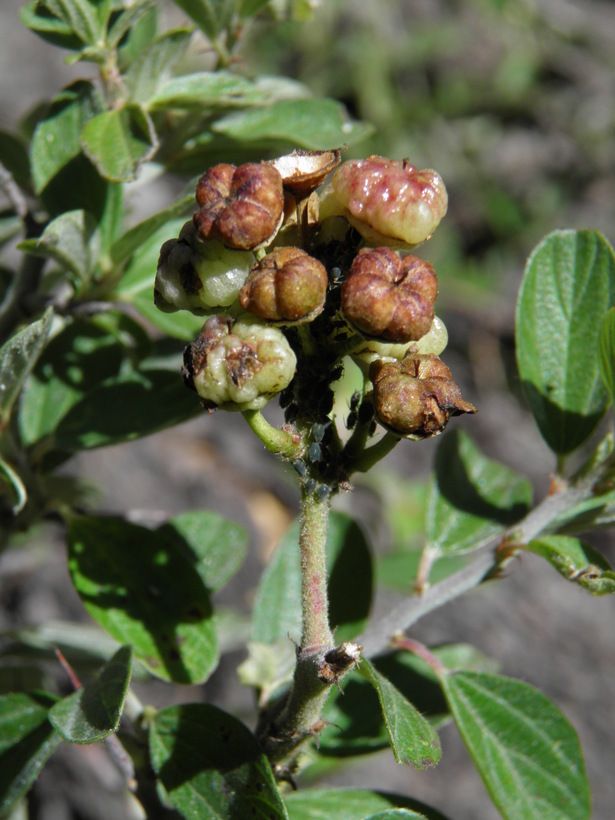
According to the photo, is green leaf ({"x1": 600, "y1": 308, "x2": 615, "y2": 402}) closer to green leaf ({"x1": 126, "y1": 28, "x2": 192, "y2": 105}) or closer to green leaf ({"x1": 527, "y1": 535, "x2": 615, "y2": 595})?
green leaf ({"x1": 527, "y1": 535, "x2": 615, "y2": 595})

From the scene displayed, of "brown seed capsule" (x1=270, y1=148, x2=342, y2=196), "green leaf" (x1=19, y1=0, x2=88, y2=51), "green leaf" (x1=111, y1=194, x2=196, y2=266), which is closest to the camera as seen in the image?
"brown seed capsule" (x1=270, y1=148, x2=342, y2=196)

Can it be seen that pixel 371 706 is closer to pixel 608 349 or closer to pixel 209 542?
pixel 209 542

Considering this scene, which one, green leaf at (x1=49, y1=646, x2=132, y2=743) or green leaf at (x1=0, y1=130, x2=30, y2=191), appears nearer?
green leaf at (x1=49, y1=646, x2=132, y2=743)

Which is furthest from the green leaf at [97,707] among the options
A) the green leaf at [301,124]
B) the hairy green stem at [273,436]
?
the green leaf at [301,124]

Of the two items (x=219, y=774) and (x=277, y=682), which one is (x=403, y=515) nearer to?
(x=277, y=682)

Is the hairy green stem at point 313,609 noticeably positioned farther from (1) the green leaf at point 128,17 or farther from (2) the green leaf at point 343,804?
(1) the green leaf at point 128,17

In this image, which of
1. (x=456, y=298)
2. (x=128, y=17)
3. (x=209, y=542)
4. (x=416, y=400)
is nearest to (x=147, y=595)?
(x=209, y=542)

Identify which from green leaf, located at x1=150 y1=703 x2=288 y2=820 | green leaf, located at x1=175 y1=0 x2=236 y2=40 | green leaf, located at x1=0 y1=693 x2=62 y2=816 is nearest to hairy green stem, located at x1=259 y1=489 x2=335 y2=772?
green leaf, located at x1=150 y1=703 x2=288 y2=820
